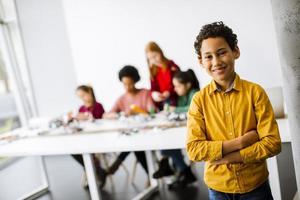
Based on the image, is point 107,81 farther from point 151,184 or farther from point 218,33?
point 218,33

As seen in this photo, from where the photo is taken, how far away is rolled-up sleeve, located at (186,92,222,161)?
1.32 metres

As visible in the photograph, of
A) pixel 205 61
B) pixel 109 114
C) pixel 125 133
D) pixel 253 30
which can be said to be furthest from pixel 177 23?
pixel 205 61

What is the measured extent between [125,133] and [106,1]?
6.97ft

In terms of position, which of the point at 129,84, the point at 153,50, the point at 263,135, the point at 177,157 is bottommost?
the point at 177,157

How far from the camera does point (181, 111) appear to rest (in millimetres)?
3094

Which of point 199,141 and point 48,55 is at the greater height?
point 48,55

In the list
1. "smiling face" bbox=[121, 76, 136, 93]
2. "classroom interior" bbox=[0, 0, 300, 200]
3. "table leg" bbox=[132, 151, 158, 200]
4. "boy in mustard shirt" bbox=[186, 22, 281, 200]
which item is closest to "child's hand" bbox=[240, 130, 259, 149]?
"boy in mustard shirt" bbox=[186, 22, 281, 200]

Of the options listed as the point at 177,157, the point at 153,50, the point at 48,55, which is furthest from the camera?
the point at 48,55

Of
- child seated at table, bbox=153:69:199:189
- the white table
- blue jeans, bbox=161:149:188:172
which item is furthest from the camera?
blue jeans, bbox=161:149:188:172

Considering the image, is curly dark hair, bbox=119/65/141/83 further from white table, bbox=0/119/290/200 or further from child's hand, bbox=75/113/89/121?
white table, bbox=0/119/290/200

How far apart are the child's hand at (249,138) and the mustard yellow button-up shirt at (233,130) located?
17mm

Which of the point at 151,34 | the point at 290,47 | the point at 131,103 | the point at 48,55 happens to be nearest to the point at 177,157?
the point at 131,103

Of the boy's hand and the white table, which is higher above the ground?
the boy's hand

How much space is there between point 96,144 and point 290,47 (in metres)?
1.87
